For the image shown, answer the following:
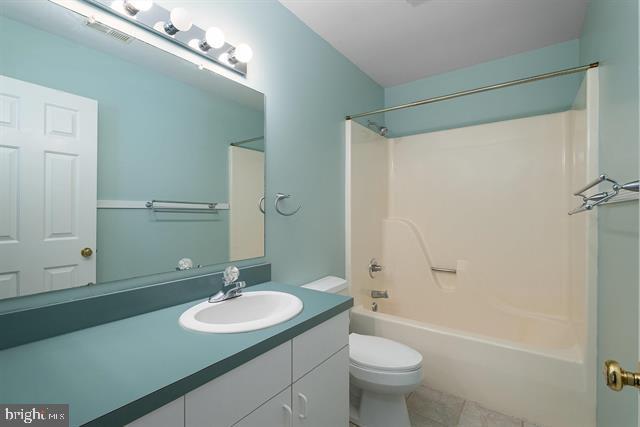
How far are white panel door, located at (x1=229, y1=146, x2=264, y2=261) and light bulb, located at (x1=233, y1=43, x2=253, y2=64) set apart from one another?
426mm

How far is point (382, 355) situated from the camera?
1.54 meters

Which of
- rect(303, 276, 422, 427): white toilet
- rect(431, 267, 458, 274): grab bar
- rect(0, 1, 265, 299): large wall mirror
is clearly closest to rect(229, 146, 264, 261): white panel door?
rect(0, 1, 265, 299): large wall mirror

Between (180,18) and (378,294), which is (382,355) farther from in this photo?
(180,18)

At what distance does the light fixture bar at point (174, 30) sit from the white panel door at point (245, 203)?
0.42 meters

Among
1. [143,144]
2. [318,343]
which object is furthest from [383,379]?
[143,144]

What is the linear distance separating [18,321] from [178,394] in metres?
0.56

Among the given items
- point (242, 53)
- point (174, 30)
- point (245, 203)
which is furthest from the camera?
point (245, 203)

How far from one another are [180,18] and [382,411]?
2.07m

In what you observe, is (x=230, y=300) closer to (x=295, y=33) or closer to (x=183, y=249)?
(x=183, y=249)

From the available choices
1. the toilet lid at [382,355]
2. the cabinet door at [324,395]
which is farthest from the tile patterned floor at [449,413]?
the cabinet door at [324,395]

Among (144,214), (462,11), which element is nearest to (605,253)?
(462,11)

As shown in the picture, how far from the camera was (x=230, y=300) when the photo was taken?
1238 mm

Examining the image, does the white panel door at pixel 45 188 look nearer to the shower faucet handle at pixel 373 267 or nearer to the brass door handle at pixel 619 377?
the brass door handle at pixel 619 377

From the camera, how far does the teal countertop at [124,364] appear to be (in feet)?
1.87
